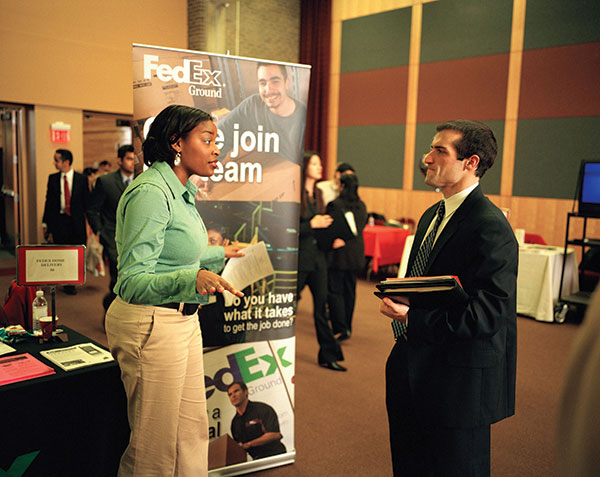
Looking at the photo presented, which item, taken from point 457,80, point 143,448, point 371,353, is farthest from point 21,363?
point 457,80

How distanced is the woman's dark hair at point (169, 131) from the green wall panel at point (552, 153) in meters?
6.92

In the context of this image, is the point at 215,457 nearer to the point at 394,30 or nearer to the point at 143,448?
the point at 143,448

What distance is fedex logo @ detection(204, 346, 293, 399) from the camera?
2541 millimetres

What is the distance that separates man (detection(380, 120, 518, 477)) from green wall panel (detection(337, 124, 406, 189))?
7603 mm

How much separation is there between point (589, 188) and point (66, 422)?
5.87m

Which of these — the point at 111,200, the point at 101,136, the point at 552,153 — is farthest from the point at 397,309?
the point at 101,136

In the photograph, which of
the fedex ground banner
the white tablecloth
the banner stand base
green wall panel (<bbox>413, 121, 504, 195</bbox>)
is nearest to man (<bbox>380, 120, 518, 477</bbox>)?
the fedex ground banner

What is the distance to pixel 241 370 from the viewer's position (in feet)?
8.51

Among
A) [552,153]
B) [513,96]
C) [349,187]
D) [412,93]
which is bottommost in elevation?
[349,187]

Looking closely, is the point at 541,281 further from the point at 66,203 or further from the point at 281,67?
the point at 66,203

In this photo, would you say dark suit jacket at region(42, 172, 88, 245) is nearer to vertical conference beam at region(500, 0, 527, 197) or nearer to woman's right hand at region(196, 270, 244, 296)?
woman's right hand at region(196, 270, 244, 296)

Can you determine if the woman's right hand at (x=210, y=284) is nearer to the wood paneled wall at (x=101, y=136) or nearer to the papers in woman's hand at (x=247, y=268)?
the papers in woman's hand at (x=247, y=268)

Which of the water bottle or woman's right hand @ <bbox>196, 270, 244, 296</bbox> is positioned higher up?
woman's right hand @ <bbox>196, 270, 244, 296</bbox>

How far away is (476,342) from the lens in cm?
166
